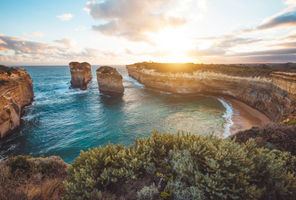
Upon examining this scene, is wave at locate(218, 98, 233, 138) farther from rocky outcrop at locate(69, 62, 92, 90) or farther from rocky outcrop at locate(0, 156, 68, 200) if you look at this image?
rocky outcrop at locate(69, 62, 92, 90)

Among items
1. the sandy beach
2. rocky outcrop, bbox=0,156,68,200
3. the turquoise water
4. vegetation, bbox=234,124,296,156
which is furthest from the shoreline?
rocky outcrop, bbox=0,156,68,200

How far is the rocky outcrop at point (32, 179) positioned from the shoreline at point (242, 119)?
56.6ft

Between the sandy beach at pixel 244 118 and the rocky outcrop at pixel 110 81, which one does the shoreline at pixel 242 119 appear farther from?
the rocky outcrop at pixel 110 81

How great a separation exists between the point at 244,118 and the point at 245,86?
12541 millimetres

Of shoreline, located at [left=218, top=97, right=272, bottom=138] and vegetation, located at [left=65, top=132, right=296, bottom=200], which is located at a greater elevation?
vegetation, located at [left=65, top=132, right=296, bottom=200]

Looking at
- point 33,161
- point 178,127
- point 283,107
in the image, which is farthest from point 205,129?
point 33,161

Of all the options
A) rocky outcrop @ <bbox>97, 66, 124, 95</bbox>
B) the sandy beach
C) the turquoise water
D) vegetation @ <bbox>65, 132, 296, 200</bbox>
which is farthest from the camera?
rocky outcrop @ <bbox>97, 66, 124, 95</bbox>

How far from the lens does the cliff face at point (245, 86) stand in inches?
723

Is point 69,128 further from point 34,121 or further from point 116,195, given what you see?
point 116,195

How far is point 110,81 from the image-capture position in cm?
3756

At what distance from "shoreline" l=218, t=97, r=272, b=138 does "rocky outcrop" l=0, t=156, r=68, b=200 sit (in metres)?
17.3

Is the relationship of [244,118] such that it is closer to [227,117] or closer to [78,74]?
[227,117]

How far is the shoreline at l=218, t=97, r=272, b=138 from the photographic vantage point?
17.7m

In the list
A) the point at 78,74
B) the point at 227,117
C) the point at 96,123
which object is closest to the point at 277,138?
the point at 227,117
